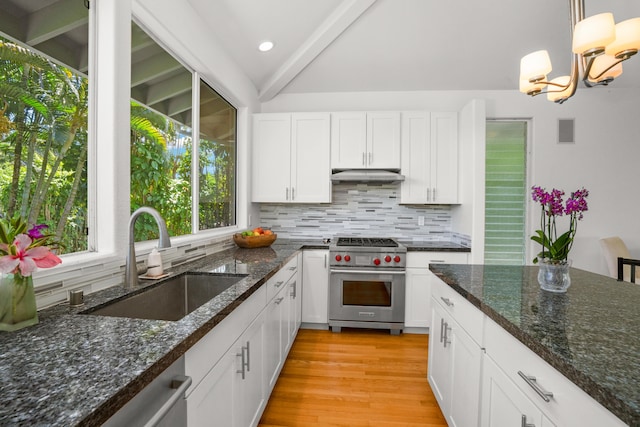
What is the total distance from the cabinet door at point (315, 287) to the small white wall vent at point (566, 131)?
2.93 m

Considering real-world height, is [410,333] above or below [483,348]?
below

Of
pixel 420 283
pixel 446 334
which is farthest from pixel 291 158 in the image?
pixel 446 334

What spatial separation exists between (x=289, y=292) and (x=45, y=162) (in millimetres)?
1746

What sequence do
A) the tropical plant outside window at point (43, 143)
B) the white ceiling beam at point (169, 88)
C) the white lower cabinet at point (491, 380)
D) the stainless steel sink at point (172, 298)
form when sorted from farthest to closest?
the white ceiling beam at point (169, 88) < the stainless steel sink at point (172, 298) < the tropical plant outside window at point (43, 143) < the white lower cabinet at point (491, 380)

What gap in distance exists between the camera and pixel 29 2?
3.85 feet

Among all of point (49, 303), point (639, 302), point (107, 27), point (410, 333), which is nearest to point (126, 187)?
point (49, 303)

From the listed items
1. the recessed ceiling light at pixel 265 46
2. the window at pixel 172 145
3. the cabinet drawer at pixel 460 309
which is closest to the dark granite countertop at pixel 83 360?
the window at pixel 172 145

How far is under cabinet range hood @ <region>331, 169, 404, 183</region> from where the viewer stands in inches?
121

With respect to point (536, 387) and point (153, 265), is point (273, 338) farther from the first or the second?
point (536, 387)

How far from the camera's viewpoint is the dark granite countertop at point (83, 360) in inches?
20.9

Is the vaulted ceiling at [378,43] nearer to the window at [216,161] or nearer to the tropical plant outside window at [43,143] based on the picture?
the window at [216,161]

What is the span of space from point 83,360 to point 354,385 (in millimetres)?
1846

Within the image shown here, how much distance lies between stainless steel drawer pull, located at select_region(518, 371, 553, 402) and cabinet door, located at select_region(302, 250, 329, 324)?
219 cm

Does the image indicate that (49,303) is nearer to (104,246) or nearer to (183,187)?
(104,246)
